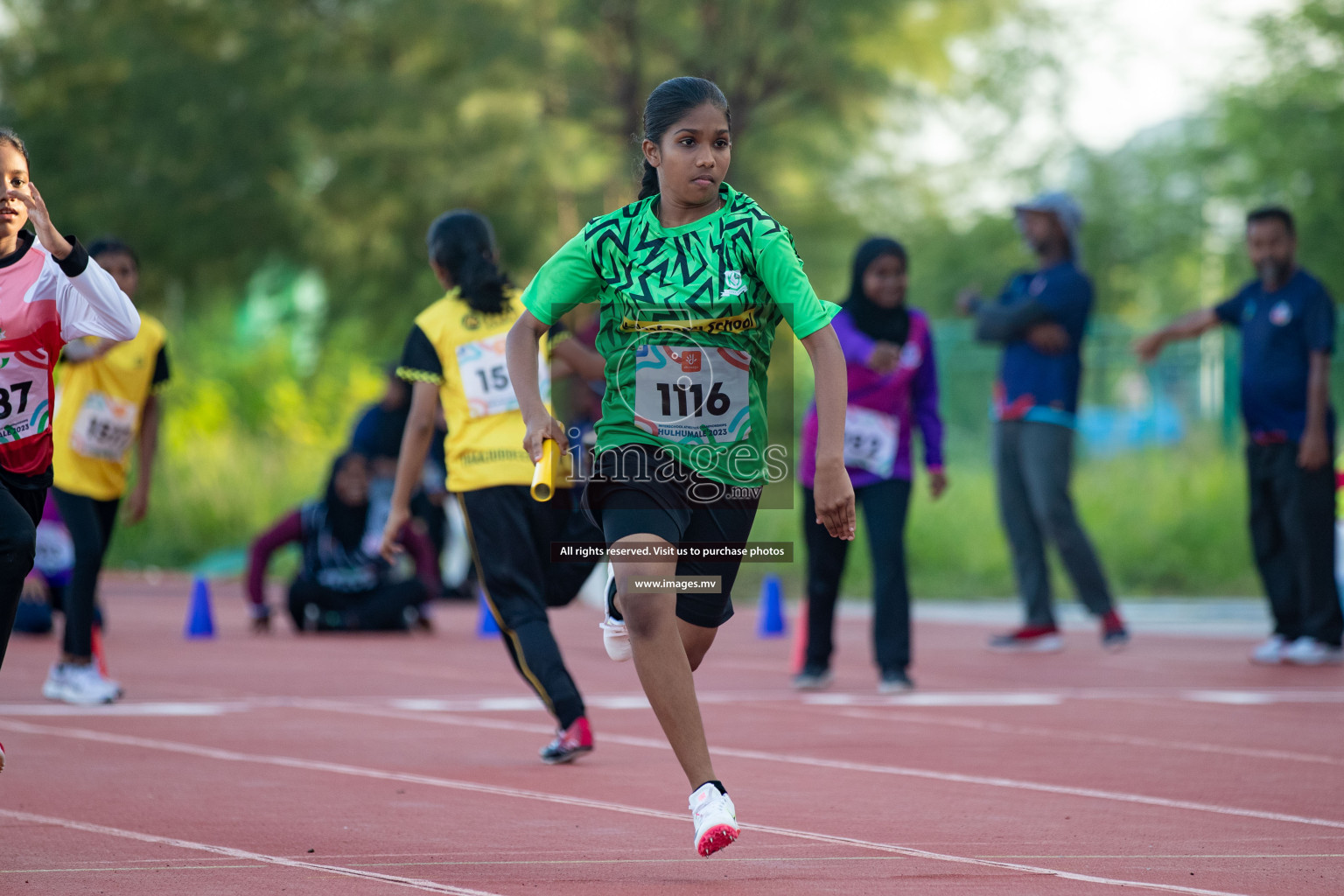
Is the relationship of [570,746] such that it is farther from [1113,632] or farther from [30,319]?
[1113,632]

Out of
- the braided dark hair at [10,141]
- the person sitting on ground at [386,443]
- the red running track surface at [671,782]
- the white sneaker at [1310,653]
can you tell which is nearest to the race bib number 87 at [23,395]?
the braided dark hair at [10,141]

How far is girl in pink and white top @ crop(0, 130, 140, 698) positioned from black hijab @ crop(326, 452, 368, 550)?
685cm

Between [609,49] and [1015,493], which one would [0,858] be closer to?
[1015,493]

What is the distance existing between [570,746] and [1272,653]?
5235mm

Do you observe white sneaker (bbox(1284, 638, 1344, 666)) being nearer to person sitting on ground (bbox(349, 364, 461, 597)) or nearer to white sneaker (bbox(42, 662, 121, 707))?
person sitting on ground (bbox(349, 364, 461, 597))

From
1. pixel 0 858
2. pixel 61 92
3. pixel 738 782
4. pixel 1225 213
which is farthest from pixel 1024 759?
pixel 1225 213

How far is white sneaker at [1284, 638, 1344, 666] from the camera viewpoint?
9.56 m

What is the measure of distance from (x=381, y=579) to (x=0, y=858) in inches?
303

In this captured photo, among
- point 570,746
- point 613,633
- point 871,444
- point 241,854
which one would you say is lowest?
point 241,854

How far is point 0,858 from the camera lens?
14.6 ft

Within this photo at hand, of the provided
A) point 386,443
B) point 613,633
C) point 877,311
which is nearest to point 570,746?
point 613,633

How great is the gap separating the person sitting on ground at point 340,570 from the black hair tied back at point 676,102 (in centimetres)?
753

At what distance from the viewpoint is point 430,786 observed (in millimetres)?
5734

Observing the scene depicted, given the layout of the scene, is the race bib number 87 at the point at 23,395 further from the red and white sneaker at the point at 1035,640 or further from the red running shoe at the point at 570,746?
the red and white sneaker at the point at 1035,640
